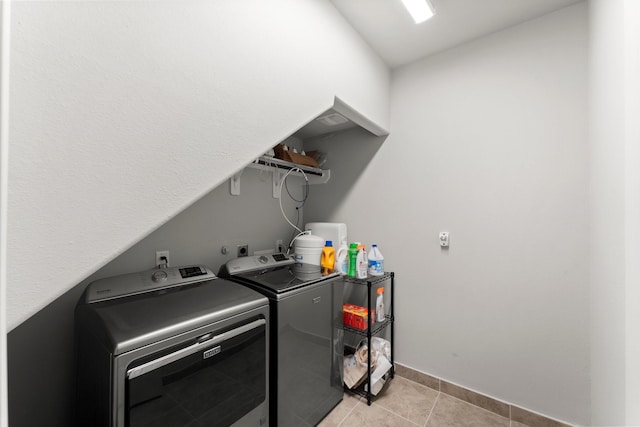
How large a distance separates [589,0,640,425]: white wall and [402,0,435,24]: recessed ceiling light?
0.80m

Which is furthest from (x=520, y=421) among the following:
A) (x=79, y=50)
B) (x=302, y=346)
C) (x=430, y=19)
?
(x=79, y=50)

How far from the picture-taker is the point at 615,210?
1019 millimetres

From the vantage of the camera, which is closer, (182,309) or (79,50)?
(79,50)

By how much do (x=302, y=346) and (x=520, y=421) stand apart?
1.52 meters

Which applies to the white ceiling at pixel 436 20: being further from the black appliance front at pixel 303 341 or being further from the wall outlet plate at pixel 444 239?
the black appliance front at pixel 303 341

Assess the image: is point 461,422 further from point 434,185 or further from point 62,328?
point 62,328

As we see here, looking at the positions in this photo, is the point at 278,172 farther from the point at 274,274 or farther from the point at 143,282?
the point at 143,282

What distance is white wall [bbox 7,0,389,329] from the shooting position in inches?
22.4

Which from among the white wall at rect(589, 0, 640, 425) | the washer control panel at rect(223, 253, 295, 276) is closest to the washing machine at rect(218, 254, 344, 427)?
the washer control panel at rect(223, 253, 295, 276)

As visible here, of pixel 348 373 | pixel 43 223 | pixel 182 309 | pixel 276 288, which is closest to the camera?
pixel 43 223

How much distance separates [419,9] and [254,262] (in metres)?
1.99

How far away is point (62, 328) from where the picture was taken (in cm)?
121

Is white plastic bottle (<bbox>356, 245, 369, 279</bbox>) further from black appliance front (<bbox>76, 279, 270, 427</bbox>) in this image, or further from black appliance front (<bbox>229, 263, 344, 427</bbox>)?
black appliance front (<bbox>76, 279, 270, 427</bbox>)

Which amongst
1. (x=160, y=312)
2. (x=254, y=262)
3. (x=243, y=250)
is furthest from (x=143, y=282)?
(x=243, y=250)
